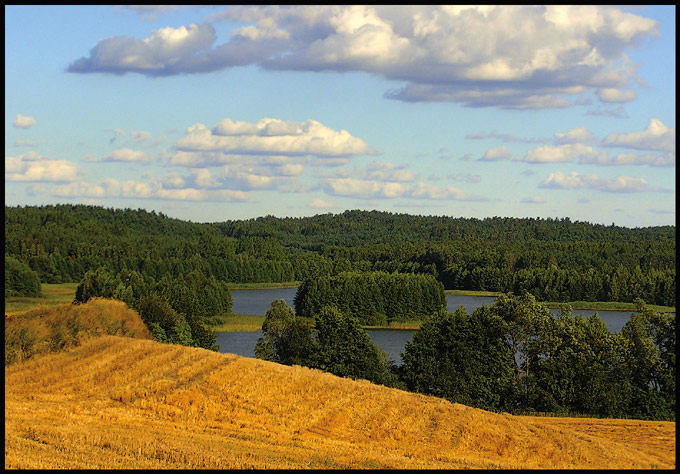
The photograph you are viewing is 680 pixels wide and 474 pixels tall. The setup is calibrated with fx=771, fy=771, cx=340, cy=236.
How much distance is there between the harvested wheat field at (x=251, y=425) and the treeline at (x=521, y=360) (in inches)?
154

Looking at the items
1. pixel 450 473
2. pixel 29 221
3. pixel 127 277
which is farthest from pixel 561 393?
pixel 29 221

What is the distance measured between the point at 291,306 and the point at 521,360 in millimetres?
50422

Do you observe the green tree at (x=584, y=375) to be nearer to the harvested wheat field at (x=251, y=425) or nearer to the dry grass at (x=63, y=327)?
the harvested wheat field at (x=251, y=425)

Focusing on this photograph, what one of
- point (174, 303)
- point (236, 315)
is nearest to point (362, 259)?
point (236, 315)

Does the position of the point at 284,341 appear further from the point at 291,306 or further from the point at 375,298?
the point at 291,306

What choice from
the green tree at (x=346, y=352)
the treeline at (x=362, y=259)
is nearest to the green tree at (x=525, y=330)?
the green tree at (x=346, y=352)

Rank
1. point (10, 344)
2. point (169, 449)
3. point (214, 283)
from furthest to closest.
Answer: point (214, 283) → point (10, 344) → point (169, 449)

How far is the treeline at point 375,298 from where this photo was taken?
79.1 metres

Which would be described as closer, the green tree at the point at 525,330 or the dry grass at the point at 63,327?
the dry grass at the point at 63,327

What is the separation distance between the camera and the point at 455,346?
38656mm

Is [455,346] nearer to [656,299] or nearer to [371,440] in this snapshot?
[371,440]

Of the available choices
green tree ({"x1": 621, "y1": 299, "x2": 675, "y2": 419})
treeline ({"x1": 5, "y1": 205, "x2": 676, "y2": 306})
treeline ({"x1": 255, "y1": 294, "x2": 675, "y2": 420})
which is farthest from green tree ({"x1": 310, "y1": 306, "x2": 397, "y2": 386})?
treeline ({"x1": 5, "y1": 205, "x2": 676, "y2": 306})

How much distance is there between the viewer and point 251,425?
930 inches

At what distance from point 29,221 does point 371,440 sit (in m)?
148
